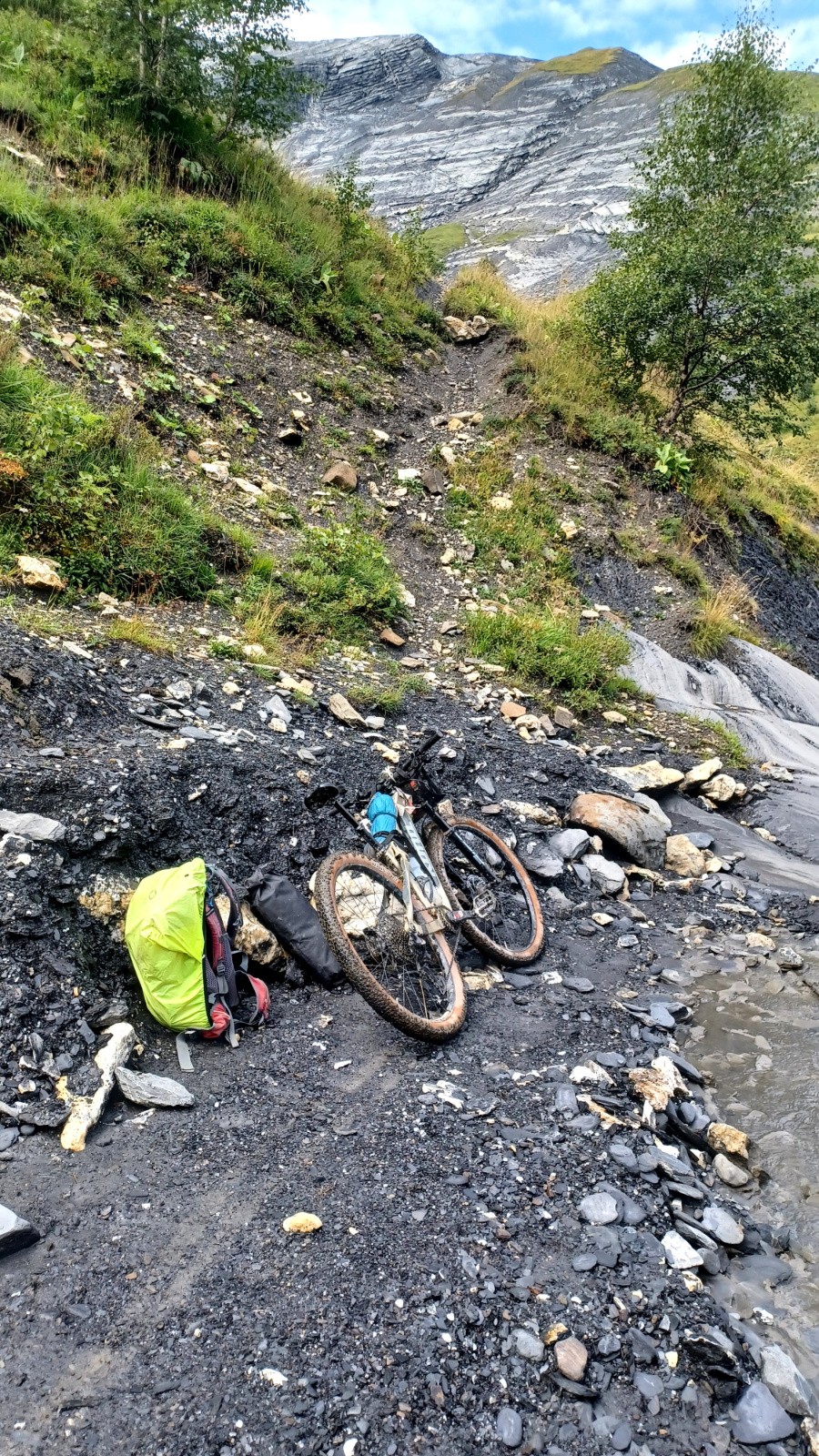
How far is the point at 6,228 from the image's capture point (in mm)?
8570

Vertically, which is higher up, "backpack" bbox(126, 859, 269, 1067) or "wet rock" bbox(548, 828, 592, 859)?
"backpack" bbox(126, 859, 269, 1067)

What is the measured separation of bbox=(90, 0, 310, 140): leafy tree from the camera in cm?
1080

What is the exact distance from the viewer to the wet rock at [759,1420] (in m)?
2.23

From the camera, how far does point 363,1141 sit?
3.09 metres

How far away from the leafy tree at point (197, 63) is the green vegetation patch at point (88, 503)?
7.33 meters

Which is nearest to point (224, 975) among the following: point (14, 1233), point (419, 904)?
point (419, 904)

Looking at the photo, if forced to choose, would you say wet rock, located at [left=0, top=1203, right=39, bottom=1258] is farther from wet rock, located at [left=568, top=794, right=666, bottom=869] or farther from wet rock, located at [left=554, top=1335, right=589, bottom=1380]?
wet rock, located at [left=568, top=794, right=666, bottom=869]

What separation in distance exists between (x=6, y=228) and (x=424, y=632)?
266 inches

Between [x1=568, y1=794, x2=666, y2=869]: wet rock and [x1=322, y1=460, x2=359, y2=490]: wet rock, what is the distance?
5.80m

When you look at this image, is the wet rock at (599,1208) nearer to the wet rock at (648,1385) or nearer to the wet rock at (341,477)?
the wet rock at (648,1385)

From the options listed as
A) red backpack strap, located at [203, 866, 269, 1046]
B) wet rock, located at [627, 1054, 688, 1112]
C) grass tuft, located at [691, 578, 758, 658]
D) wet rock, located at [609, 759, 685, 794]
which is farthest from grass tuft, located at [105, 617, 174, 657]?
grass tuft, located at [691, 578, 758, 658]

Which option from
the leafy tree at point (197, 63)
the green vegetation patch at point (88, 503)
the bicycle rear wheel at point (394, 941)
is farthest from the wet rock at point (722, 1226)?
the leafy tree at point (197, 63)

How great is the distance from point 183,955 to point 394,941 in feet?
4.04

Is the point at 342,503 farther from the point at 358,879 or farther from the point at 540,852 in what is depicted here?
the point at 358,879
